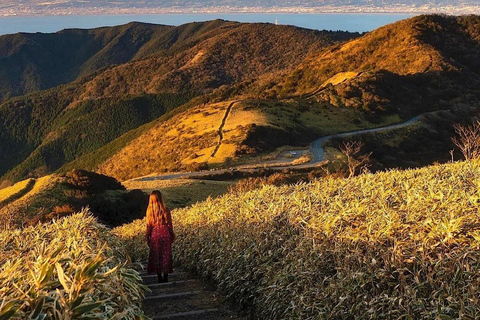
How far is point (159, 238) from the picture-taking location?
827cm

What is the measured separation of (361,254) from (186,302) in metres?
3.07

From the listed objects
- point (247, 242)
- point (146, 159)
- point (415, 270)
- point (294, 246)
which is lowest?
point (146, 159)

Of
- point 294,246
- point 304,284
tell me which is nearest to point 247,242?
point 294,246

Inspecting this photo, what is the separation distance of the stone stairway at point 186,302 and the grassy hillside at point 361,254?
0.78 feet

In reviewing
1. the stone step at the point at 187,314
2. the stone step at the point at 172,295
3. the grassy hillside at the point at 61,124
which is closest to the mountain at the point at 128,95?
the grassy hillside at the point at 61,124

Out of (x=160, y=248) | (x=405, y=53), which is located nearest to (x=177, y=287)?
(x=160, y=248)

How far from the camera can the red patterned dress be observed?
819 cm

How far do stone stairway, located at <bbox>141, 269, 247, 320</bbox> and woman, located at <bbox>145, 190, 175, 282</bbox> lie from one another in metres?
0.55

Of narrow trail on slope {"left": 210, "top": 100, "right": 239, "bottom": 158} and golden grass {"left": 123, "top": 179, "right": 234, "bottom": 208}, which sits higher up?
golden grass {"left": 123, "top": 179, "right": 234, "bottom": 208}

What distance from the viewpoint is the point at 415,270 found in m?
3.57

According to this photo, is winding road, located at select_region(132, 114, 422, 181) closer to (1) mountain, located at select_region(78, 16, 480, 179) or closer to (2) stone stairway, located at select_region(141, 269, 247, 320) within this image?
(1) mountain, located at select_region(78, 16, 480, 179)

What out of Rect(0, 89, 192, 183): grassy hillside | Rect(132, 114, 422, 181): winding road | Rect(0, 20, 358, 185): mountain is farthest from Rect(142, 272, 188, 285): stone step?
Rect(0, 20, 358, 185): mountain

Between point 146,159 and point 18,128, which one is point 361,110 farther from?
point 18,128

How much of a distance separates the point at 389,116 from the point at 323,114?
1140 centimetres
